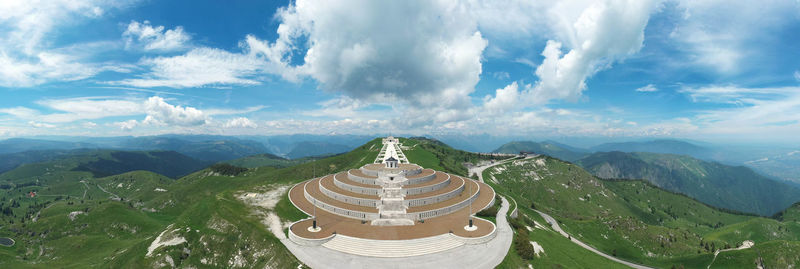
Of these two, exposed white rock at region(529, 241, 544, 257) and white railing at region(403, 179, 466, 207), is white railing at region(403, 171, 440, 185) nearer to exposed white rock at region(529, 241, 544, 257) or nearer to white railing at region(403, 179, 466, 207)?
white railing at region(403, 179, 466, 207)

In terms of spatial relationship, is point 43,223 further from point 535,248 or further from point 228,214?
point 535,248

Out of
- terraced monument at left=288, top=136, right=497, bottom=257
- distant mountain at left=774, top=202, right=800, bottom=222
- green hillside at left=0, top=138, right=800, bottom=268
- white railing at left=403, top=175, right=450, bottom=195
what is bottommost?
distant mountain at left=774, top=202, right=800, bottom=222

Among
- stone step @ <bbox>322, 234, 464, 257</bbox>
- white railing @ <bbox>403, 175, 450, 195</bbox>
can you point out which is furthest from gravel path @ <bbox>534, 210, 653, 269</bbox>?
stone step @ <bbox>322, 234, 464, 257</bbox>

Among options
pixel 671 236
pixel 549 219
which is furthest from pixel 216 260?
pixel 671 236

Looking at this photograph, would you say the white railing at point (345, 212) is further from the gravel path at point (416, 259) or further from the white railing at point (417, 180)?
the white railing at point (417, 180)

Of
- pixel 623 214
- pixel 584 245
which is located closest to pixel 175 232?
pixel 584 245

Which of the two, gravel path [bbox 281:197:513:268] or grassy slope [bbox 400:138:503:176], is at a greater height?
grassy slope [bbox 400:138:503:176]

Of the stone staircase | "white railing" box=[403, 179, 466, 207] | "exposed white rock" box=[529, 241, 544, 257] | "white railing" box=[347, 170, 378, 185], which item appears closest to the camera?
the stone staircase
